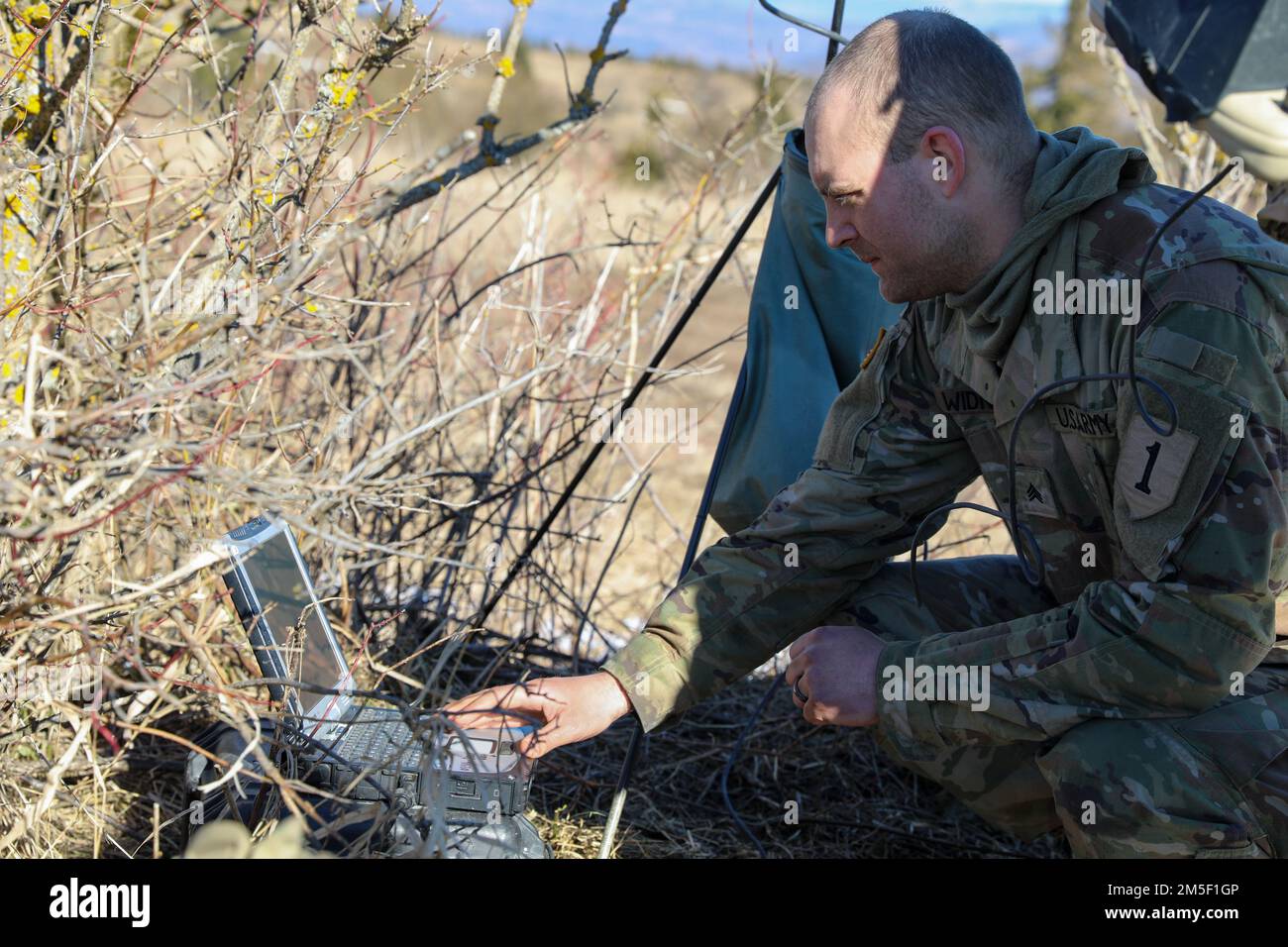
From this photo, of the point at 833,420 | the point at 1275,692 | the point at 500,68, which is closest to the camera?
the point at 1275,692

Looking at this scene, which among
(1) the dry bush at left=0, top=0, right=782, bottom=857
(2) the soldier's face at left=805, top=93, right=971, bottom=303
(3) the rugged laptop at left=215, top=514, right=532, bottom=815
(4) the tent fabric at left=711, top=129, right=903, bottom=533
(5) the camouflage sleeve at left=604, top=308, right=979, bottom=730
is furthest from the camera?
(4) the tent fabric at left=711, top=129, right=903, bottom=533

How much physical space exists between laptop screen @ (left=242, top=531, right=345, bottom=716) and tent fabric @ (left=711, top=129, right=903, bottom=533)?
909mm

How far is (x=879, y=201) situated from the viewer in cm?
216

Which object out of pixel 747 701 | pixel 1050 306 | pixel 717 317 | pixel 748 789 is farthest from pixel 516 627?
pixel 717 317

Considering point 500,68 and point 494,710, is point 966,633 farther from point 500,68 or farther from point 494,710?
point 500,68

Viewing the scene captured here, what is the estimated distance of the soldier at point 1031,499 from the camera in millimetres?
1910

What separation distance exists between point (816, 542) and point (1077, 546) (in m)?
0.50

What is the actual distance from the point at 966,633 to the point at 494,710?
856 millimetres

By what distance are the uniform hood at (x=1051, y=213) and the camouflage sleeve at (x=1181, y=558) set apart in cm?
27

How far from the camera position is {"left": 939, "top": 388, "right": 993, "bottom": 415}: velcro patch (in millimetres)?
2431

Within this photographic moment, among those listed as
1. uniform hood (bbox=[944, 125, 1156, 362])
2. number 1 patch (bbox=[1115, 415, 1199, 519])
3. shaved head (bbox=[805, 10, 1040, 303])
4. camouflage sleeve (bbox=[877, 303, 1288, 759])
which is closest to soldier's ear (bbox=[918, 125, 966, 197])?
shaved head (bbox=[805, 10, 1040, 303])

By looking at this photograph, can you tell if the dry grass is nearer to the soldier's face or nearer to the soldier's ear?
the soldier's face
